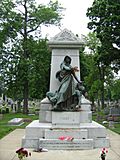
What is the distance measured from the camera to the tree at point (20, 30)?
129 ft

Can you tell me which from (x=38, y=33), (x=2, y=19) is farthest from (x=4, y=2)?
(x=38, y=33)

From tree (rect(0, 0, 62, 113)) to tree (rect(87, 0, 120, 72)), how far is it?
12655 mm

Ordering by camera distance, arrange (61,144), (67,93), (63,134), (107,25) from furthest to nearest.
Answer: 1. (107,25)
2. (67,93)
3. (63,134)
4. (61,144)

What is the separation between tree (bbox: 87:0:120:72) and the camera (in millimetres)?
26469

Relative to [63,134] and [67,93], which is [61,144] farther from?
[67,93]

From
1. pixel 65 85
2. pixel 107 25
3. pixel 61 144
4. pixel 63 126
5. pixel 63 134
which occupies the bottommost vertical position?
pixel 61 144

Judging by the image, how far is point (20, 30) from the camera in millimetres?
40875

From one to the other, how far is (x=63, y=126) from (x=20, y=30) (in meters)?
30.6

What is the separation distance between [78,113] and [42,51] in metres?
28.1

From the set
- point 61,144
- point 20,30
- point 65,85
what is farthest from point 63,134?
point 20,30

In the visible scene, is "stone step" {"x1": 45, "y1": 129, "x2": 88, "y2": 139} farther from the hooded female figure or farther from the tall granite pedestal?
the hooded female figure

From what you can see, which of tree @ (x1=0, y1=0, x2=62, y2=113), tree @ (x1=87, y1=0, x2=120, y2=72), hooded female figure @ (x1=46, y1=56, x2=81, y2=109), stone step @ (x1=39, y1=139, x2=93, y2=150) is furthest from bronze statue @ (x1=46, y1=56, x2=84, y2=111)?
tree @ (x1=0, y1=0, x2=62, y2=113)

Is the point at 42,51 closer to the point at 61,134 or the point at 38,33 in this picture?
the point at 38,33

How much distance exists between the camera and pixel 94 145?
11125 mm
